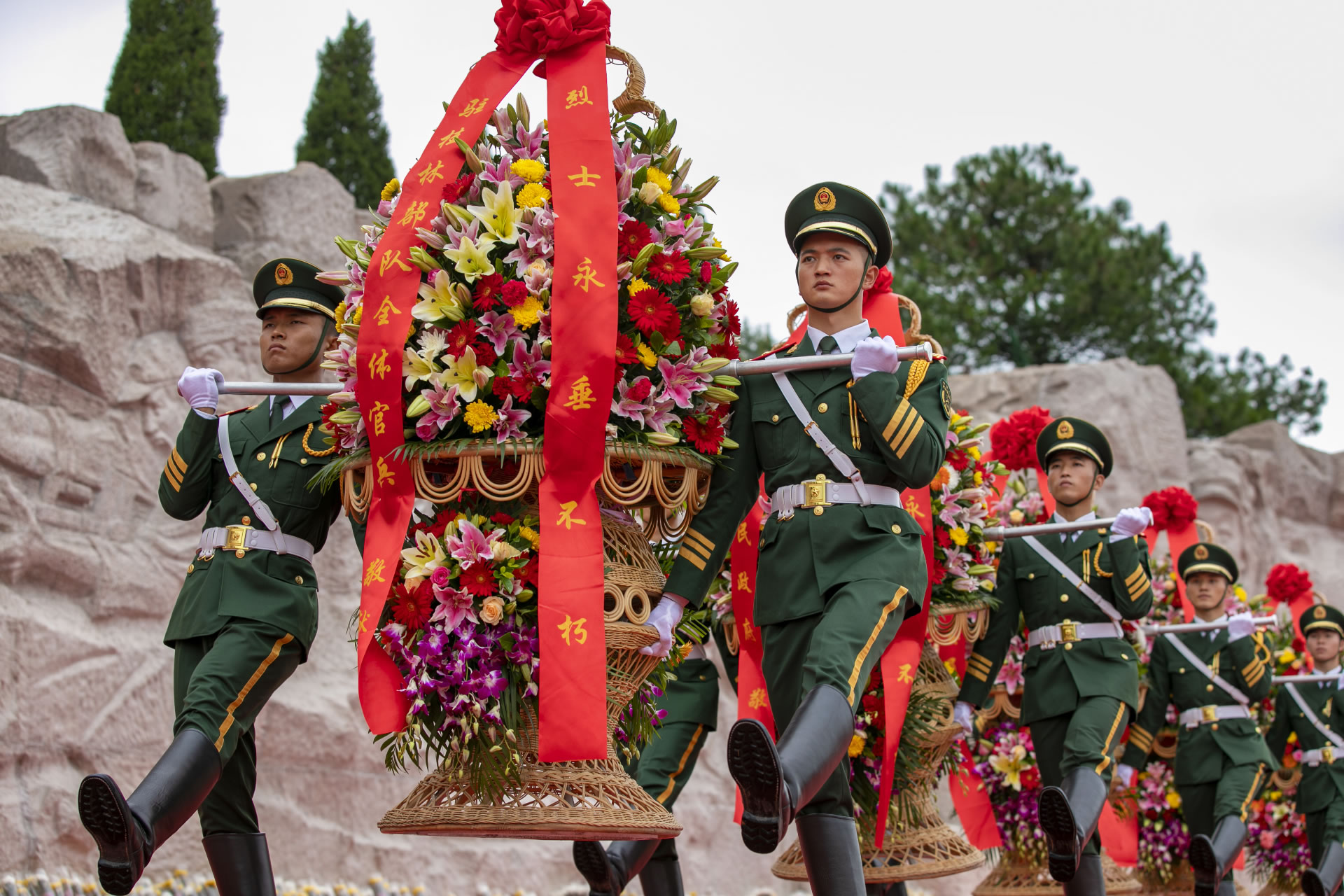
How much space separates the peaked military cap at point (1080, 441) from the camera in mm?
6828

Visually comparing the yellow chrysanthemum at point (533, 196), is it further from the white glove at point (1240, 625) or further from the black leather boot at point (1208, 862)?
the white glove at point (1240, 625)

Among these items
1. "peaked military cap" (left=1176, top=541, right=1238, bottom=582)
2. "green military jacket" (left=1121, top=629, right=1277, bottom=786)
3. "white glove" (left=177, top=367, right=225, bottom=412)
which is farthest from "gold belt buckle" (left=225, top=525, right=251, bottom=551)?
"peaked military cap" (left=1176, top=541, right=1238, bottom=582)

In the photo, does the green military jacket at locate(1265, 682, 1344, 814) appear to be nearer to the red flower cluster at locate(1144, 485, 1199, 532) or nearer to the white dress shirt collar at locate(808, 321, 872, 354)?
the red flower cluster at locate(1144, 485, 1199, 532)

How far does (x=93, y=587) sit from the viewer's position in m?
8.22

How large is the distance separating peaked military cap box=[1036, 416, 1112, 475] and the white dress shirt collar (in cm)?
267

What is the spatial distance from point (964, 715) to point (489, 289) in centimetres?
329

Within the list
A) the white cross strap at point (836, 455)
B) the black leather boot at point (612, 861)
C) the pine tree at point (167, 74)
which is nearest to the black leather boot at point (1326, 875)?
the black leather boot at point (612, 861)

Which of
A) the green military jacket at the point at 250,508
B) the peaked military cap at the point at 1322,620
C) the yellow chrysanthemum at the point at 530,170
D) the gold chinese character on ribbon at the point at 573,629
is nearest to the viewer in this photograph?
the gold chinese character on ribbon at the point at 573,629

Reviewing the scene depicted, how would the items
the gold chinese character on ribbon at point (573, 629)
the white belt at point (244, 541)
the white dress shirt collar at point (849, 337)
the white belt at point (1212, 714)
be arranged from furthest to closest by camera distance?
the white belt at point (1212, 714)
the white belt at point (244, 541)
the white dress shirt collar at point (849, 337)
the gold chinese character on ribbon at point (573, 629)

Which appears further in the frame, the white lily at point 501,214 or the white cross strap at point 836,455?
the white cross strap at point 836,455

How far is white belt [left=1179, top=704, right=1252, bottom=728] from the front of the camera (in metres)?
7.86

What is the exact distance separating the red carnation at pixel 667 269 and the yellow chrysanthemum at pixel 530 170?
1.45ft

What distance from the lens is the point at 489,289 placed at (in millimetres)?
3982

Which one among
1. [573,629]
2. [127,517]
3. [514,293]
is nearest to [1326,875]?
[573,629]
